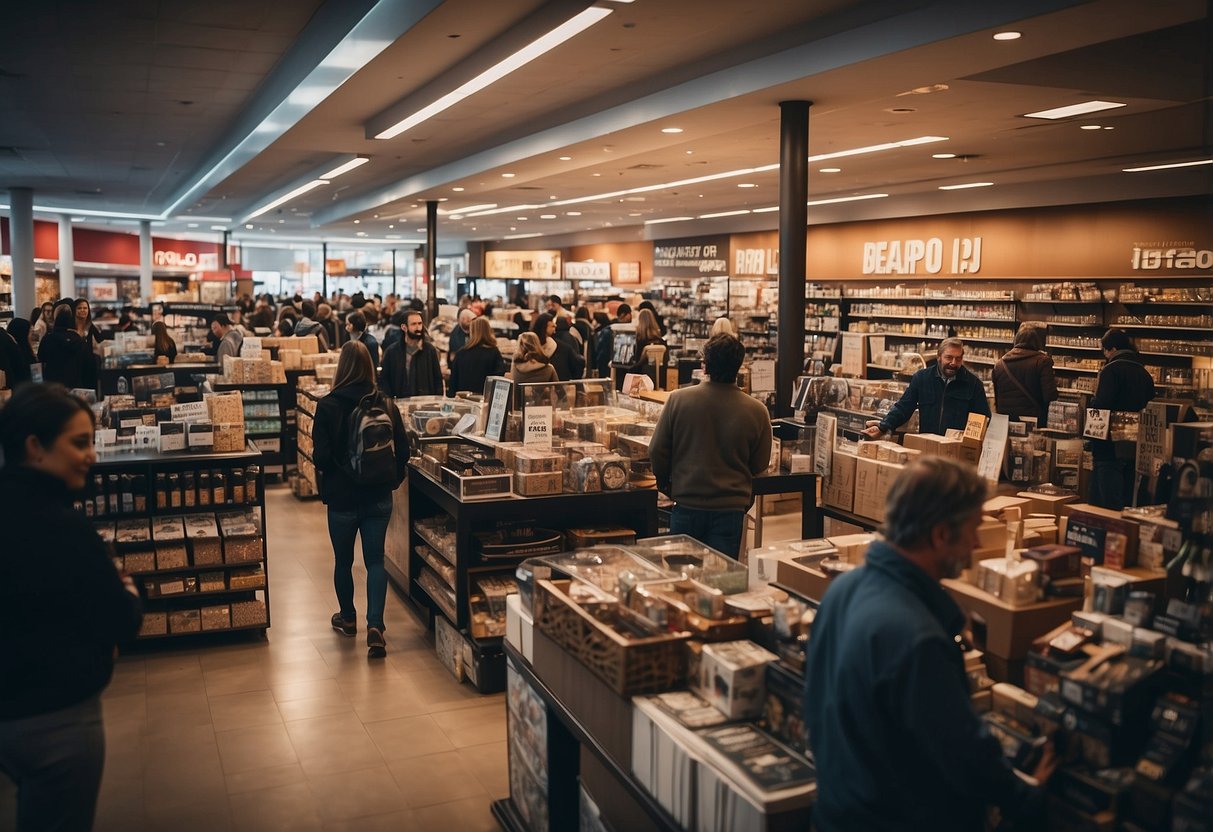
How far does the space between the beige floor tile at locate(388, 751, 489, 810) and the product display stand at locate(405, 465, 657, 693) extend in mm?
771

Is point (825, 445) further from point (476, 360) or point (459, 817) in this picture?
point (476, 360)

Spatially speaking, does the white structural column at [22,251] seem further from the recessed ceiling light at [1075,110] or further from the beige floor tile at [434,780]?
the beige floor tile at [434,780]

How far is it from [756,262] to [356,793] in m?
16.1

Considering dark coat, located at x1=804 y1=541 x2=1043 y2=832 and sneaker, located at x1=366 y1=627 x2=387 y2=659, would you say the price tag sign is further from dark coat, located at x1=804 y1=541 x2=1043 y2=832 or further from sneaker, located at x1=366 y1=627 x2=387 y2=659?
dark coat, located at x1=804 y1=541 x2=1043 y2=832

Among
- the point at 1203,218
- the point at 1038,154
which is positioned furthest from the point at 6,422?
the point at 1203,218

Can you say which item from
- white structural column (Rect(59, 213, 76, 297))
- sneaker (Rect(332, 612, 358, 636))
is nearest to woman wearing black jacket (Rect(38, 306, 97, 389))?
sneaker (Rect(332, 612, 358, 636))

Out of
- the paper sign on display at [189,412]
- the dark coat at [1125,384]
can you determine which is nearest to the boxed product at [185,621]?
the paper sign on display at [189,412]

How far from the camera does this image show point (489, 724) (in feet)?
16.1

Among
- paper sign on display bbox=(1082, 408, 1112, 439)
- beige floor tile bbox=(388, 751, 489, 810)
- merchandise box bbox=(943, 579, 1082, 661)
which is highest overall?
paper sign on display bbox=(1082, 408, 1112, 439)

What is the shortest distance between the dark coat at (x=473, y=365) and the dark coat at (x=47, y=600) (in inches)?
268

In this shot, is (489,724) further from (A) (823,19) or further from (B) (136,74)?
(B) (136,74)

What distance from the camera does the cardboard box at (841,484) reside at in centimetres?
596

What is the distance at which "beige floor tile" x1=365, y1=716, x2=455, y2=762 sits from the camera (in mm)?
4605

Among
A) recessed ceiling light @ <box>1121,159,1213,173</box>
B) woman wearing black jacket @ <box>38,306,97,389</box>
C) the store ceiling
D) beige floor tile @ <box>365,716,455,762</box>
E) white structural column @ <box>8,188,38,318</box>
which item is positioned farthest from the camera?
white structural column @ <box>8,188,38,318</box>
